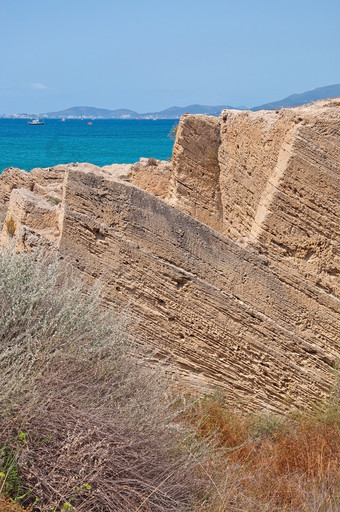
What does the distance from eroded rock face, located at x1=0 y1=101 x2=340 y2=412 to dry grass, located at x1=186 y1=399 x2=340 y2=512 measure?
392 millimetres

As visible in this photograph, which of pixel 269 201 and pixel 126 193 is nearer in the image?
pixel 126 193

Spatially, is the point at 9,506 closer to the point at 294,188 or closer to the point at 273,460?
the point at 273,460

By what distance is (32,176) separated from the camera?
15141 millimetres

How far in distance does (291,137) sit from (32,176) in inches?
387

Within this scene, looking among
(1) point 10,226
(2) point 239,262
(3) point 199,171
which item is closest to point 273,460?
(2) point 239,262

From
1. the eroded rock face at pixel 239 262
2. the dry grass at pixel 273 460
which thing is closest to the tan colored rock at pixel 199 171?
the eroded rock face at pixel 239 262

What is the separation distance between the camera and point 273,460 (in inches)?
229

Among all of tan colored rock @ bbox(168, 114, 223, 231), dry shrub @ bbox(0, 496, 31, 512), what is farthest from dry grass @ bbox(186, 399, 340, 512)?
tan colored rock @ bbox(168, 114, 223, 231)

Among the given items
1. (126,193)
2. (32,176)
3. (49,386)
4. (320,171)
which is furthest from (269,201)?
(32,176)

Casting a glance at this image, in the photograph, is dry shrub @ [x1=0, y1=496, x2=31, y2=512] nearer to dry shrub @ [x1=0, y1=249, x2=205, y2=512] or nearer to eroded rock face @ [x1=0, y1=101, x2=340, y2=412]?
dry shrub @ [x1=0, y1=249, x2=205, y2=512]

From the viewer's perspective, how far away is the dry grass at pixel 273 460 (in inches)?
192

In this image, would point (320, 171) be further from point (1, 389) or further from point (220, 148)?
point (1, 389)

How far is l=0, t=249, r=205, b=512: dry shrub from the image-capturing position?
12.9 ft

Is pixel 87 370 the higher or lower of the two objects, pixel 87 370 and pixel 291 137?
the lower
